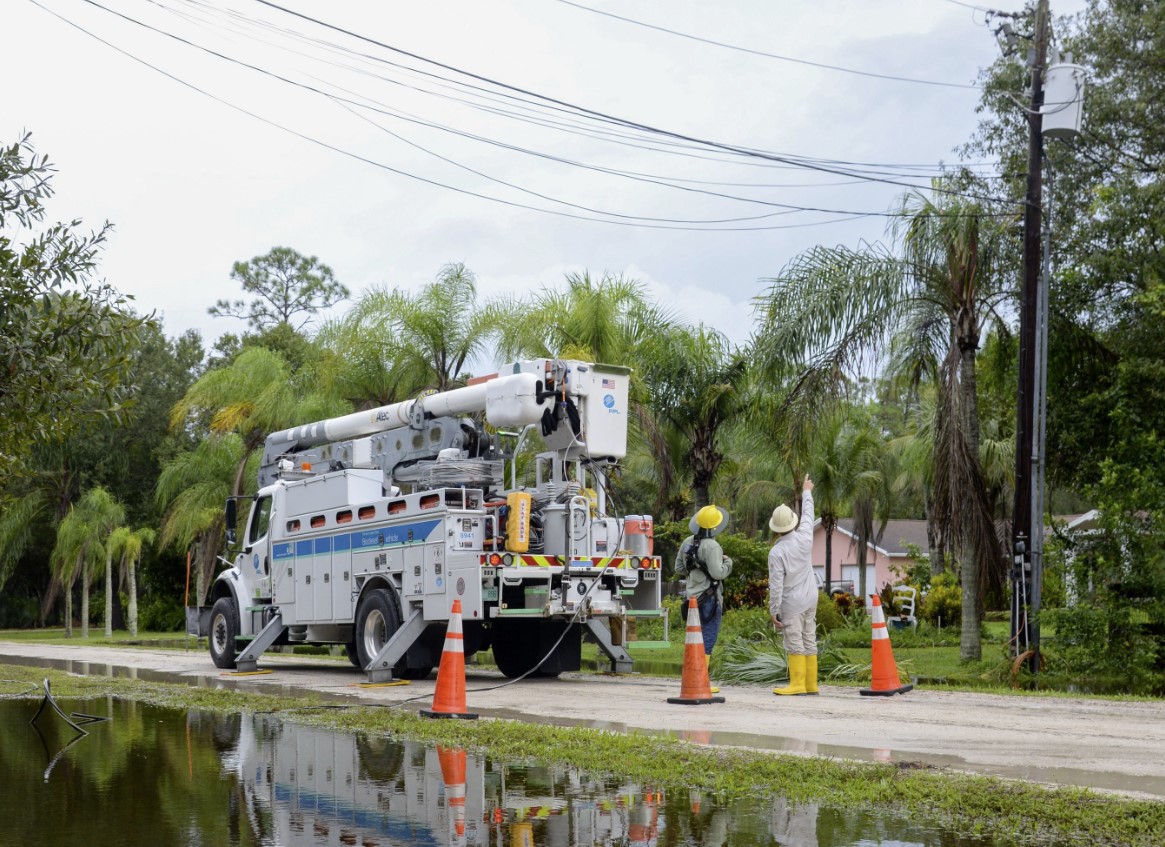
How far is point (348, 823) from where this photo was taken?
21.9ft

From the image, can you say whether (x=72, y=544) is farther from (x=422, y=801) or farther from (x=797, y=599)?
(x=422, y=801)

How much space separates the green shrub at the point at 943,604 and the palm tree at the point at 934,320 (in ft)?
41.6

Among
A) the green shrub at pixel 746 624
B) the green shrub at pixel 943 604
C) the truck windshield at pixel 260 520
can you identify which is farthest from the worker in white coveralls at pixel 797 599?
the green shrub at pixel 943 604

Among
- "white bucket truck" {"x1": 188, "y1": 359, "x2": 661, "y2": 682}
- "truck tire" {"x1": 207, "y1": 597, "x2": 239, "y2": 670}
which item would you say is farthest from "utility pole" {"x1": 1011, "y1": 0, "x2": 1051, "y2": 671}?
"truck tire" {"x1": 207, "y1": 597, "x2": 239, "y2": 670}

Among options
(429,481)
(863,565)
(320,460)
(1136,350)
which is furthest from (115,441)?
(1136,350)

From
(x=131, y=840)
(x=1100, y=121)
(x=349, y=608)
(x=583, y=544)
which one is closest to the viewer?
(x=131, y=840)

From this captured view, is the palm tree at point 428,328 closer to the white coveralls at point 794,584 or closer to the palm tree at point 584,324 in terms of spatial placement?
the palm tree at point 584,324

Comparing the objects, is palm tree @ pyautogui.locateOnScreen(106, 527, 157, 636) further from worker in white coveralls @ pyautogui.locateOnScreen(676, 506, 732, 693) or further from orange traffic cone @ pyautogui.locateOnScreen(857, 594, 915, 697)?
orange traffic cone @ pyautogui.locateOnScreen(857, 594, 915, 697)

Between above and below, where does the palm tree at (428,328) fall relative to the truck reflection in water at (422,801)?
above

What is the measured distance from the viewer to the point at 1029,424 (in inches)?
658

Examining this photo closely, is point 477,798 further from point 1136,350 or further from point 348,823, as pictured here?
point 1136,350

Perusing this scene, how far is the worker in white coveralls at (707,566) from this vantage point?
50.4 ft

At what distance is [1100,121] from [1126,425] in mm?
7414

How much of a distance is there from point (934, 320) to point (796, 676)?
24.6 feet
